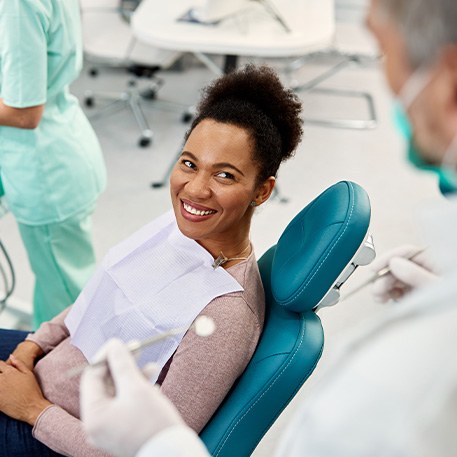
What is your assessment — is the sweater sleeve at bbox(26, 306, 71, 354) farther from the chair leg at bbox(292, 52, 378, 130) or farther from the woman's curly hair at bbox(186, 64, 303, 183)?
the chair leg at bbox(292, 52, 378, 130)

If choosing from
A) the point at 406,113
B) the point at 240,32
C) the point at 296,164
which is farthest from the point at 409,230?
the point at 406,113

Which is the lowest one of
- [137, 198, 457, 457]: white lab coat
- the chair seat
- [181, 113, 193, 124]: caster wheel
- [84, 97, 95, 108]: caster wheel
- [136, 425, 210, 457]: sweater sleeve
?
[84, 97, 95, 108]: caster wheel

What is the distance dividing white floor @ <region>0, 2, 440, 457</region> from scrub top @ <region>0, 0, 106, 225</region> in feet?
2.18

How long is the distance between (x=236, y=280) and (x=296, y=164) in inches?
87.2

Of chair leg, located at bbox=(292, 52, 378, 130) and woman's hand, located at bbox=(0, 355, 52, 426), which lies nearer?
woman's hand, located at bbox=(0, 355, 52, 426)

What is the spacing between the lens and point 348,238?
1.21 m

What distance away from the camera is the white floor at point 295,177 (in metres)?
2.64

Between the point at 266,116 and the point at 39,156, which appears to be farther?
the point at 39,156

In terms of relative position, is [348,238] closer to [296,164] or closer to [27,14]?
[27,14]

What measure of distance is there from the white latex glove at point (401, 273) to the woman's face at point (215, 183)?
35cm

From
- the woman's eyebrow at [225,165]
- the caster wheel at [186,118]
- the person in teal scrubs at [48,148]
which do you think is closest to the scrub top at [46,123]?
the person in teal scrubs at [48,148]

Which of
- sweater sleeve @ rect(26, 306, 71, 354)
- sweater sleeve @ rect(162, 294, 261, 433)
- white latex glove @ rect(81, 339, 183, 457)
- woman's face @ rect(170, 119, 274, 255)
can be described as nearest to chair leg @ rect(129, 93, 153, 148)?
sweater sleeve @ rect(26, 306, 71, 354)

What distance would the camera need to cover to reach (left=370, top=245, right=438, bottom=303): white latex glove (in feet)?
3.42

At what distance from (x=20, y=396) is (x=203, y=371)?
452 millimetres
